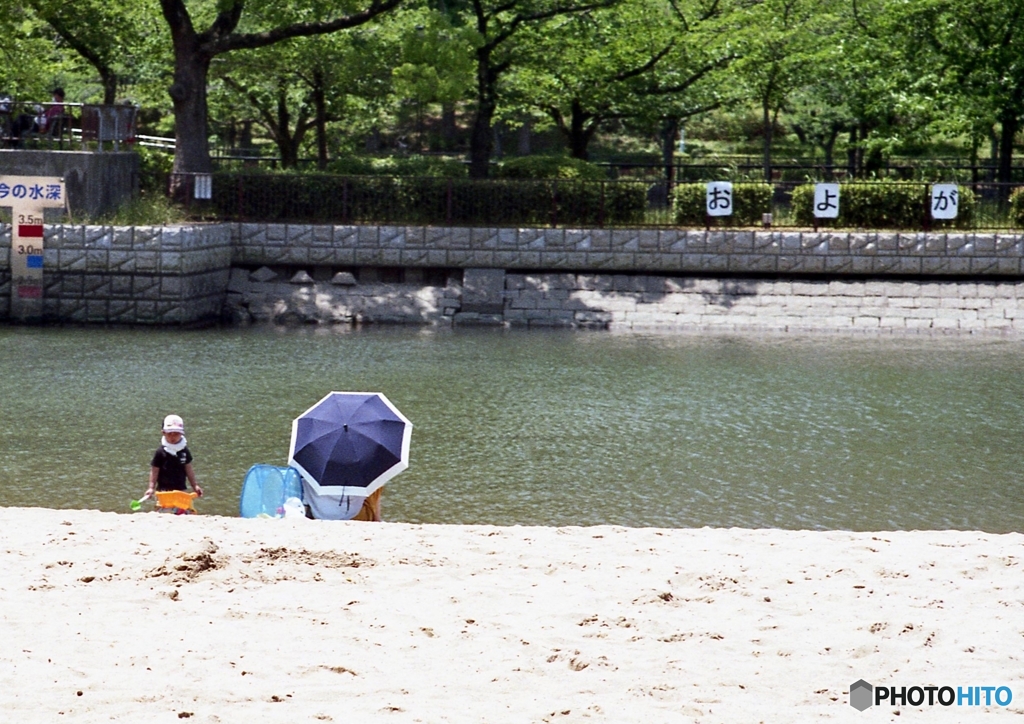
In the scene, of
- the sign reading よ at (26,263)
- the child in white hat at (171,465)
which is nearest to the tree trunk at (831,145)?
the sign reading よ at (26,263)

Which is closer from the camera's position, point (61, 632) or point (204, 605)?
point (61, 632)

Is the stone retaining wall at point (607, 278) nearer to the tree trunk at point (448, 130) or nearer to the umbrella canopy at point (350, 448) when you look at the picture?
the umbrella canopy at point (350, 448)

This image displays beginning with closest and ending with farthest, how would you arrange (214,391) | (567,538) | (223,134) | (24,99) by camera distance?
→ 1. (567,538)
2. (214,391)
3. (24,99)
4. (223,134)

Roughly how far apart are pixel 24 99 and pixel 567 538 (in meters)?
23.5

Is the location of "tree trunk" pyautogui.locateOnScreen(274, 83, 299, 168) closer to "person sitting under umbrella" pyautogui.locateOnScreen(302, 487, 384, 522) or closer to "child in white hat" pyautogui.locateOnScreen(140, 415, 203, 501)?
"child in white hat" pyautogui.locateOnScreen(140, 415, 203, 501)

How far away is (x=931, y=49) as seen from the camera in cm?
2958

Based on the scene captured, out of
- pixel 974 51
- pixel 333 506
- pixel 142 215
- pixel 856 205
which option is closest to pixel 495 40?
pixel 856 205

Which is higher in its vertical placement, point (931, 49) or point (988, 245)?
point (931, 49)

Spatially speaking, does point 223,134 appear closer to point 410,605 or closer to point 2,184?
point 2,184

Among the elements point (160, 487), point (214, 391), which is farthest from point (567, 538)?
point (214, 391)

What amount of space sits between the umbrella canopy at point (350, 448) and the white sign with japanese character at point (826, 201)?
16.7 metres

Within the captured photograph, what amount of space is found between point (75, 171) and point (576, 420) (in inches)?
494

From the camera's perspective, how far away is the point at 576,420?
14.9 m

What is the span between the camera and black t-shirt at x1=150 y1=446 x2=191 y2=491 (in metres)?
9.80
